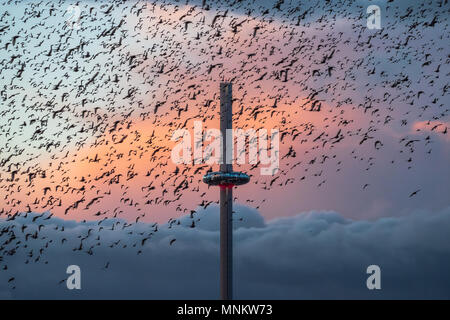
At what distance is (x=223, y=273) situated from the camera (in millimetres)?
155500
